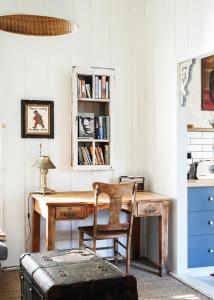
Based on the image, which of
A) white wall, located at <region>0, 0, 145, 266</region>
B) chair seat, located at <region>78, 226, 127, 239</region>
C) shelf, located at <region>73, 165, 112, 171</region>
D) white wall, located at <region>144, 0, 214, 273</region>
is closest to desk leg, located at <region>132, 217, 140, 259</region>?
white wall, located at <region>144, 0, 214, 273</region>

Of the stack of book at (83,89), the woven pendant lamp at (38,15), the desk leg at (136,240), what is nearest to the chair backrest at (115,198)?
the desk leg at (136,240)

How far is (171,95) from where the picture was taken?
4676 mm

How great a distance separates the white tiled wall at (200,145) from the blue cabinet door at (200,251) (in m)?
1.00

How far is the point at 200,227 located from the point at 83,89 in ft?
6.05

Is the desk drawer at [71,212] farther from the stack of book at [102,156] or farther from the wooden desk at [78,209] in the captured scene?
the stack of book at [102,156]

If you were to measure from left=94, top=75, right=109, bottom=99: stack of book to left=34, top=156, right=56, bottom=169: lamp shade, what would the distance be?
87 centimetres

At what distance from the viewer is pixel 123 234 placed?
4.34 m

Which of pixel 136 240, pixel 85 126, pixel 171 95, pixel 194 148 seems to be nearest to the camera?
pixel 171 95

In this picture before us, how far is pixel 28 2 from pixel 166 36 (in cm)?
268

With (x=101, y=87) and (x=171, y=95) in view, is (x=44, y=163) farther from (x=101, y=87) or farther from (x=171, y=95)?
(x=171, y=95)

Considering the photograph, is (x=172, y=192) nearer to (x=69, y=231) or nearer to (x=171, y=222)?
(x=171, y=222)

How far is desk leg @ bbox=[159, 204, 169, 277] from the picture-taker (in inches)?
177

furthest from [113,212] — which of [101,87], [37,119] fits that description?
[101,87]

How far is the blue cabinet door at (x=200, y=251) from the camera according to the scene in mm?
4676
